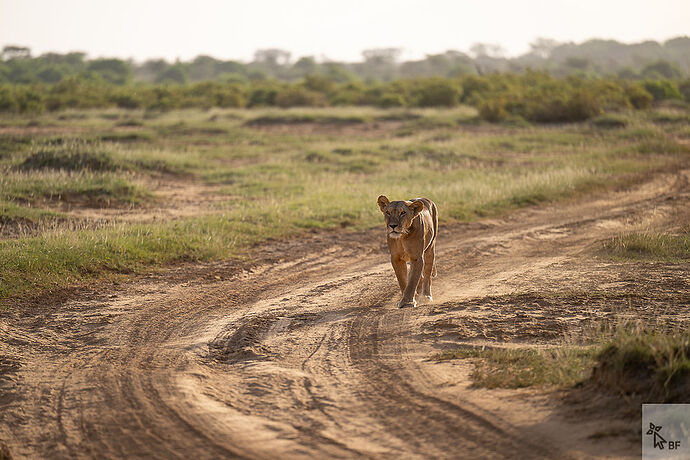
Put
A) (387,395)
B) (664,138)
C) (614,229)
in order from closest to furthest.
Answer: (387,395)
(614,229)
(664,138)

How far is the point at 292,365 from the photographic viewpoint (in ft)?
21.8

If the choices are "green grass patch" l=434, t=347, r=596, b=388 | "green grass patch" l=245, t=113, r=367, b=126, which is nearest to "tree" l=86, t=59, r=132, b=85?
"green grass patch" l=245, t=113, r=367, b=126

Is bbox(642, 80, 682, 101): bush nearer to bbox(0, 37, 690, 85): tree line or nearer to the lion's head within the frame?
bbox(0, 37, 690, 85): tree line

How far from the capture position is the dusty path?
200 inches

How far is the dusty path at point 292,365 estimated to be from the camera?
508 cm

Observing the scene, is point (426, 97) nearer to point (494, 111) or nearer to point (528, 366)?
point (494, 111)

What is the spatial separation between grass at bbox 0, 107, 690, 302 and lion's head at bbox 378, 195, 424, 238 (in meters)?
4.27

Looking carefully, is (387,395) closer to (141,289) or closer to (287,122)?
(141,289)

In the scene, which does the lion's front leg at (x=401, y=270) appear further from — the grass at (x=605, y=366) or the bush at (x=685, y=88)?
the bush at (x=685, y=88)

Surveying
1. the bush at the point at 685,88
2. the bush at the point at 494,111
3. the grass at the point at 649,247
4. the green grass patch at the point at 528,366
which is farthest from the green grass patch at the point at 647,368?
the bush at the point at 685,88

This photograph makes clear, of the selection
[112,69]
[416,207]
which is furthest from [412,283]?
[112,69]

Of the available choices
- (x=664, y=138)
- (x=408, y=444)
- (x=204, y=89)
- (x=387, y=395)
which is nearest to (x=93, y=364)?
(x=387, y=395)

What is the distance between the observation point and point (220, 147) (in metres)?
25.5

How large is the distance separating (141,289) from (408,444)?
5.58 metres
